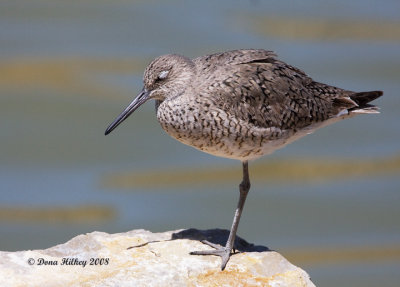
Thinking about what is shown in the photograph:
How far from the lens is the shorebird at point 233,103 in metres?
8.12

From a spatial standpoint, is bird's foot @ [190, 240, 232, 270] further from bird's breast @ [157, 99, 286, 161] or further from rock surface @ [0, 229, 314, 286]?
bird's breast @ [157, 99, 286, 161]

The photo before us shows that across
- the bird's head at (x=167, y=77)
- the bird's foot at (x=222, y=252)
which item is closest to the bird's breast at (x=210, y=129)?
the bird's head at (x=167, y=77)

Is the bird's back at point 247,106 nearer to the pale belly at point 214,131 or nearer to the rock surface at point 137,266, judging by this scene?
the pale belly at point 214,131

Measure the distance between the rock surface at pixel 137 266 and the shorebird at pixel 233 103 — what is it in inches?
7.7

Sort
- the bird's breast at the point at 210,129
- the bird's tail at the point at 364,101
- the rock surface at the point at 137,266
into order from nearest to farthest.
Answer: the rock surface at the point at 137,266 < the bird's breast at the point at 210,129 < the bird's tail at the point at 364,101

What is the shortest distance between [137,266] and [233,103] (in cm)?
169

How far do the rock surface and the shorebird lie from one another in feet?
0.64

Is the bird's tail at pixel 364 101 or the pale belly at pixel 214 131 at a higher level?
the bird's tail at pixel 364 101

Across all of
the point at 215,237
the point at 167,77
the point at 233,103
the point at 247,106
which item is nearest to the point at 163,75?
the point at 167,77

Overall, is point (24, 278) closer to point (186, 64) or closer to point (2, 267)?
point (2, 267)

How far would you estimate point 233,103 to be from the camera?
8.23m

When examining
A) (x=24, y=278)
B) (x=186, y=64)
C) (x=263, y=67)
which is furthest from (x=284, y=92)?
(x=24, y=278)

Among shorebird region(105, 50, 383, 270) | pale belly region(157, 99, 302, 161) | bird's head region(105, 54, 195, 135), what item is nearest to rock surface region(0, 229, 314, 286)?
shorebird region(105, 50, 383, 270)

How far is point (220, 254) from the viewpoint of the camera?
26.8 ft
